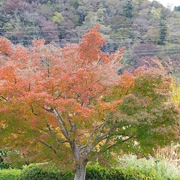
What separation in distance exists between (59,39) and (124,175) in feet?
38.9

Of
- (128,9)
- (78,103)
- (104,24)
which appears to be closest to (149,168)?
(78,103)

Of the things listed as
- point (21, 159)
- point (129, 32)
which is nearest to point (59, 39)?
point (129, 32)

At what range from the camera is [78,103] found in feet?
14.3

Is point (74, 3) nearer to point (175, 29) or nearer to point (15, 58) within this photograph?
point (175, 29)

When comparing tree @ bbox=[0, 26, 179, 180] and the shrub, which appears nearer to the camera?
tree @ bbox=[0, 26, 179, 180]

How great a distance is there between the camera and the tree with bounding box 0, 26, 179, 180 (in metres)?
4.12

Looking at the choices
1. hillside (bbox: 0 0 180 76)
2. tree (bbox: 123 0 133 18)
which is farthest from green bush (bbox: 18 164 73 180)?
tree (bbox: 123 0 133 18)

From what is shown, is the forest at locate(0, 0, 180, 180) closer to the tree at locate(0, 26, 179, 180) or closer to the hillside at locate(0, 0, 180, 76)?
the tree at locate(0, 26, 179, 180)

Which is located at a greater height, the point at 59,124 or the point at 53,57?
the point at 53,57

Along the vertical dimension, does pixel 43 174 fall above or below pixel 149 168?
below

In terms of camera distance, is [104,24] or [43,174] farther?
[104,24]

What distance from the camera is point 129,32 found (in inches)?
783

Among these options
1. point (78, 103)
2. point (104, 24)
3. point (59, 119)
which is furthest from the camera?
point (104, 24)

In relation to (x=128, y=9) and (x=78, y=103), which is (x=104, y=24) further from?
(x=78, y=103)
